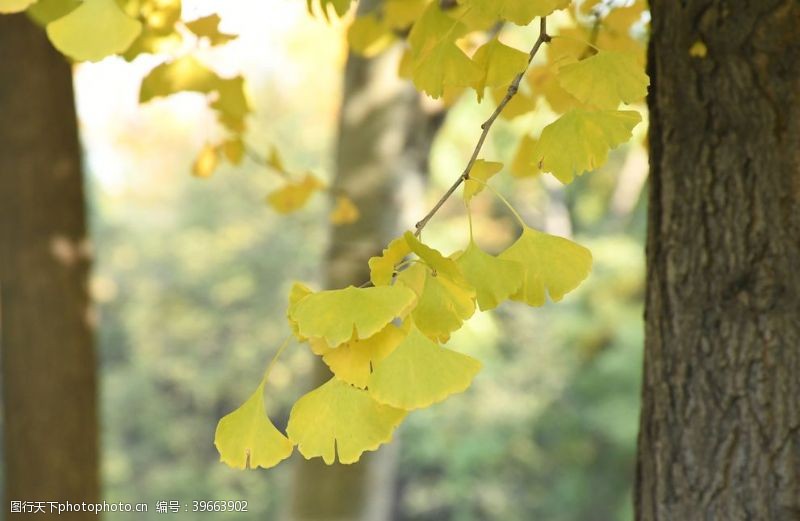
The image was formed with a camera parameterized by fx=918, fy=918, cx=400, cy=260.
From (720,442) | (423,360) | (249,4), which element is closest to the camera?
(423,360)

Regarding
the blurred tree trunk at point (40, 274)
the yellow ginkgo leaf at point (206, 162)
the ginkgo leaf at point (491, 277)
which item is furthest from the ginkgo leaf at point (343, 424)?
the blurred tree trunk at point (40, 274)

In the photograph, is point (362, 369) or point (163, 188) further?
point (163, 188)

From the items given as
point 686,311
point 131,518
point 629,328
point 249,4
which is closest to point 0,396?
point 249,4

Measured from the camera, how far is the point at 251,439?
2.40 ft

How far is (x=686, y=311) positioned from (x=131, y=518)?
1081cm

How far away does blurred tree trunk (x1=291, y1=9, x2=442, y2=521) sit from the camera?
9.21 ft

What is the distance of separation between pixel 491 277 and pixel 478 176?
0.32 ft

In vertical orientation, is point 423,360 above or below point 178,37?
below

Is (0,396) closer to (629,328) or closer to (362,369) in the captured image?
(362,369)

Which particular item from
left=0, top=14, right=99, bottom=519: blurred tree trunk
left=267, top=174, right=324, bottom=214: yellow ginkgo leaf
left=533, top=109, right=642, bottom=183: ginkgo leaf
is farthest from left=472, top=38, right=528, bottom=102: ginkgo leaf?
→ left=0, top=14, right=99, bottom=519: blurred tree trunk

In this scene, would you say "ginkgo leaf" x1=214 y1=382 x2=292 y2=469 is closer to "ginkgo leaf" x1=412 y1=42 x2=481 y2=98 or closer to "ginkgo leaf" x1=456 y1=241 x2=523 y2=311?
"ginkgo leaf" x1=456 y1=241 x2=523 y2=311

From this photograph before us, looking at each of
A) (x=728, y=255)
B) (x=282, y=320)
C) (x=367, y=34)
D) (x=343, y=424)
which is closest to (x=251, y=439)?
(x=343, y=424)

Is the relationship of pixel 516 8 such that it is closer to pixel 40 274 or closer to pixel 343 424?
pixel 343 424

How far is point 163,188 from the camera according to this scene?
10852 millimetres
